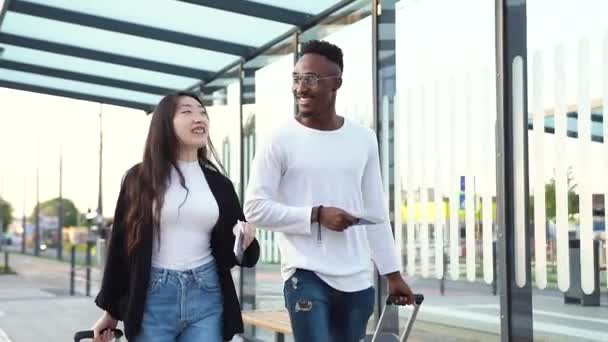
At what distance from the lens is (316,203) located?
116 inches

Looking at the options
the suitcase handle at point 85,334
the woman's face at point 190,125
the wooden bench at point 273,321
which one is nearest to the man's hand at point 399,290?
the woman's face at point 190,125

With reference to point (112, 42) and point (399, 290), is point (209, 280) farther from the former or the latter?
point (112, 42)

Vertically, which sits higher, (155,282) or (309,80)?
(309,80)

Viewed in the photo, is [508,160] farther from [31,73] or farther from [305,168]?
[31,73]

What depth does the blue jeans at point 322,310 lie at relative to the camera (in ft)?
9.48

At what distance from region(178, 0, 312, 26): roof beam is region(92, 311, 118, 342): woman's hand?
430cm

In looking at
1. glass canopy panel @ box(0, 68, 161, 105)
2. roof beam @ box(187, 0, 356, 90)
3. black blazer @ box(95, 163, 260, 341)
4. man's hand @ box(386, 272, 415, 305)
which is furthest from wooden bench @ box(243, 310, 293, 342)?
glass canopy panel @ box(0, 68, 161, 105)

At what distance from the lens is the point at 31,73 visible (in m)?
10.5

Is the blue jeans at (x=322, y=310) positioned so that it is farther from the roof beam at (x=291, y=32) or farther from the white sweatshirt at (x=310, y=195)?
the roof beam at (x=291, y=32)

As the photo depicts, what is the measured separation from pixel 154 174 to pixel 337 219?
0.75 meters

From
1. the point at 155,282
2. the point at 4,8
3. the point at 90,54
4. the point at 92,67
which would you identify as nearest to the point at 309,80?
the point at 155,282

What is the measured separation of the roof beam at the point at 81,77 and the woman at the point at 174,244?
7.10m

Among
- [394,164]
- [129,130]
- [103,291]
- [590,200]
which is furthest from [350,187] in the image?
[129,130]

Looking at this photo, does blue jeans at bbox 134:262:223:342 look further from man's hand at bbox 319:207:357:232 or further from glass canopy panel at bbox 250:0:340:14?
glass canopy panel at bbox 250:0:340:14
